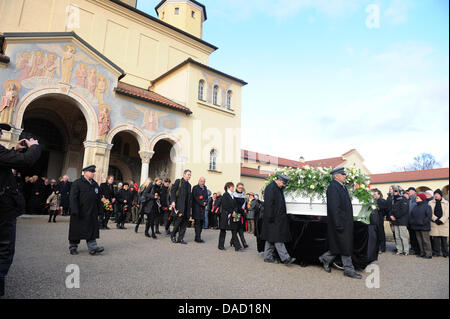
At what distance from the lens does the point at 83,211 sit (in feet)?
19.9

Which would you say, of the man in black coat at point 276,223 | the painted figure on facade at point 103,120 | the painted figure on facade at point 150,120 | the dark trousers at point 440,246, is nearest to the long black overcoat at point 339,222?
the man in black coat at point 276,223

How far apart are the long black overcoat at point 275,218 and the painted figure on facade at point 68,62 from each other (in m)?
14.5

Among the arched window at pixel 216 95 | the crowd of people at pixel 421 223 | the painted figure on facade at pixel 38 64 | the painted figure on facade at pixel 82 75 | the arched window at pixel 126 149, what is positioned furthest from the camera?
the arched window at pixel 216 95

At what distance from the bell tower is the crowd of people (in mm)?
27023

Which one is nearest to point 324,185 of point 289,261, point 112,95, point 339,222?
point 339,222

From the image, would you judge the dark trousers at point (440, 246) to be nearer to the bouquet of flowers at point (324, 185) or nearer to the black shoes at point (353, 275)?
the bouquet of flowers at point (324, 185)

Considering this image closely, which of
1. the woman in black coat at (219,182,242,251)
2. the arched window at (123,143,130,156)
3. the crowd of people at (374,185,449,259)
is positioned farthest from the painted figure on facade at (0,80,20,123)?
the crowd of people at (374,185,449,259)

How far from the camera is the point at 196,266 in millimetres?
5336

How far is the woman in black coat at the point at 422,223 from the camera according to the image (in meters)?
8.30

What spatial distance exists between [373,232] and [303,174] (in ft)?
6.01

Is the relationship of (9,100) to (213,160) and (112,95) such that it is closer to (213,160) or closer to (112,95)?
(112,95)

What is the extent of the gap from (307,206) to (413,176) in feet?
125
